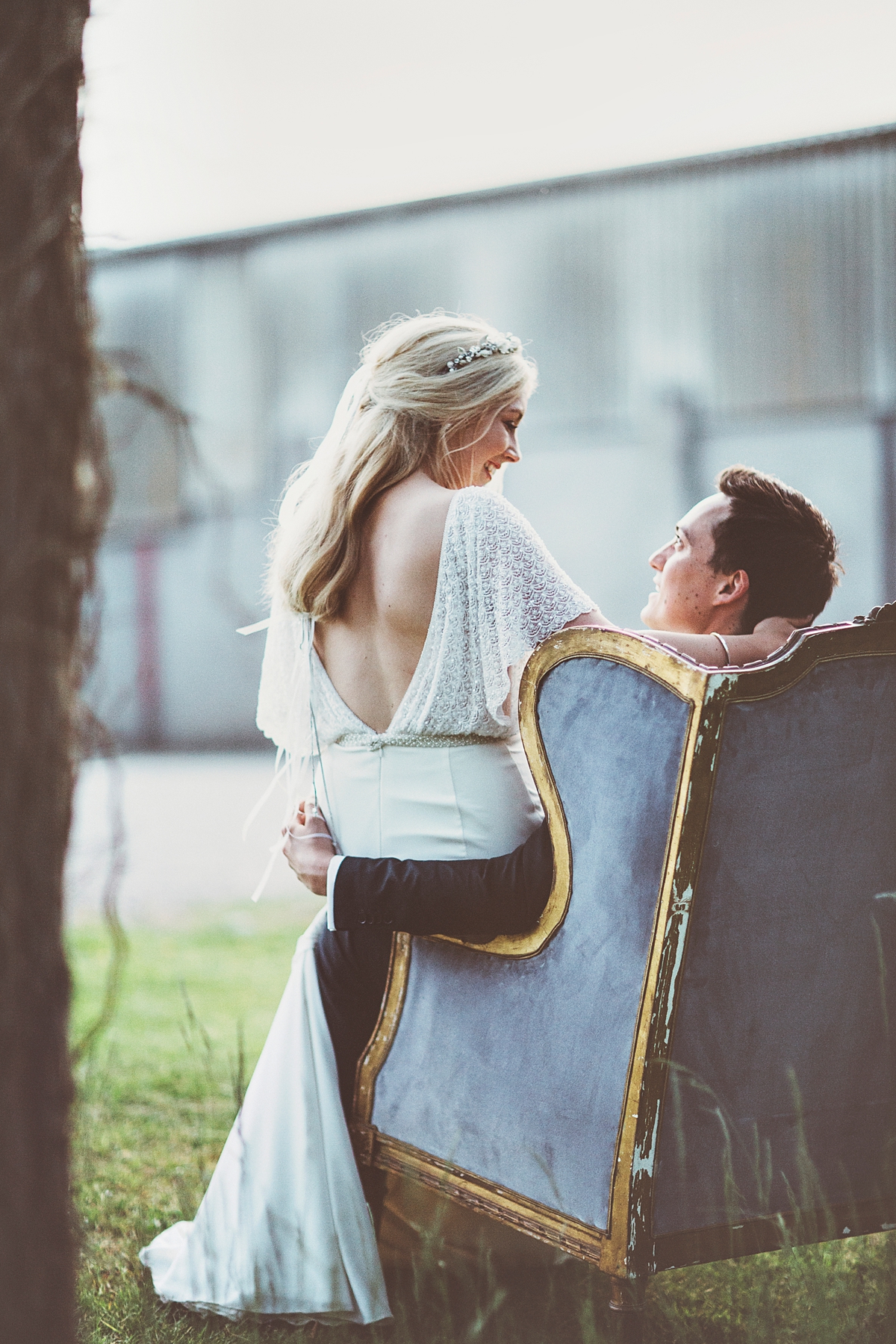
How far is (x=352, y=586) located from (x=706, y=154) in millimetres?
7419

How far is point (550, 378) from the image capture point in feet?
29.7

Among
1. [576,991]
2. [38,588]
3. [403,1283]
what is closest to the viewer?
[38,588]

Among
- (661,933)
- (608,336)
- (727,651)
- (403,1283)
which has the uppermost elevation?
(608,336)

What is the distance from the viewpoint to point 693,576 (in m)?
1.92

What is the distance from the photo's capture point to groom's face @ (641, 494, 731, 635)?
6.26ft

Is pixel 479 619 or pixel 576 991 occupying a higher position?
pixel 479 619

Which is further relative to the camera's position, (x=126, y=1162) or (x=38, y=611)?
(x=126, y=1162)

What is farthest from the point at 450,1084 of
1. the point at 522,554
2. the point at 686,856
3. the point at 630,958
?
the point at 522,554

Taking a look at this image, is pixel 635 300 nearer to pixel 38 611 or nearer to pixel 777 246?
pixel 777 246

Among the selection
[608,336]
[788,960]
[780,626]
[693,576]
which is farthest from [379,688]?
[608,336]

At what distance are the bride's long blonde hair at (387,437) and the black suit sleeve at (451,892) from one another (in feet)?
1.59

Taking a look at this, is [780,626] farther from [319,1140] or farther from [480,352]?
[319,1140]

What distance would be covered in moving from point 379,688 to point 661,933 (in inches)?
27.6

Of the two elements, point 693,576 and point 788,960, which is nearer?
point 788,960
